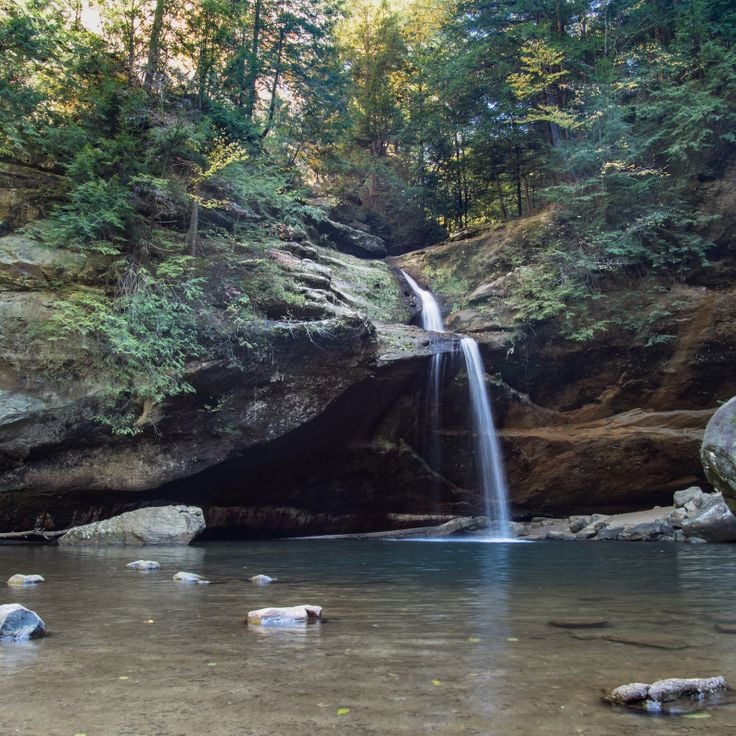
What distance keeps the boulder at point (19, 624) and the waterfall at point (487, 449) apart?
48.7 feet

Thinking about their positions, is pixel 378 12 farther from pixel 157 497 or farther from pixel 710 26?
pixel 157 497

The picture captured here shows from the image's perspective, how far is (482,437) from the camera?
61.5ft

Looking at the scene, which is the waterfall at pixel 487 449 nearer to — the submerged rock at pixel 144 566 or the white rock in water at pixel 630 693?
the submerged rock at pixel 144 566

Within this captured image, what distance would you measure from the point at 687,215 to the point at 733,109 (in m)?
3.49

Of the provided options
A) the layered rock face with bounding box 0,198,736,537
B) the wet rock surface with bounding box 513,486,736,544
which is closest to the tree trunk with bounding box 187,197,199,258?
the layered rock face with bounding box 0,198,736,537

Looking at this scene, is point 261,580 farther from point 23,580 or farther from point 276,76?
point 276,76

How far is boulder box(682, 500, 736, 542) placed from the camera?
1309cm

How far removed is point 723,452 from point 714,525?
4.32m

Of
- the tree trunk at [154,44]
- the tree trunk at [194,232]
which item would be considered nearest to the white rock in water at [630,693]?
the tree trunk at [194,232]

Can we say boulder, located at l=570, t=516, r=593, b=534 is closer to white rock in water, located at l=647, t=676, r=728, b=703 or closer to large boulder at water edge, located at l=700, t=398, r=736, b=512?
large boulder at water edge, located at l=700, t=398, r=736, b=512

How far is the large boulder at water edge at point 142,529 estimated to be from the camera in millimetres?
13398

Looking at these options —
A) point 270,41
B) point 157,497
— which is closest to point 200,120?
point 270,41

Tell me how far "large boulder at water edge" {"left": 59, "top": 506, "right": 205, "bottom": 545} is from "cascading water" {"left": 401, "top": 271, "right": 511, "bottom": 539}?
25.6ft

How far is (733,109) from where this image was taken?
1817 centimetres
